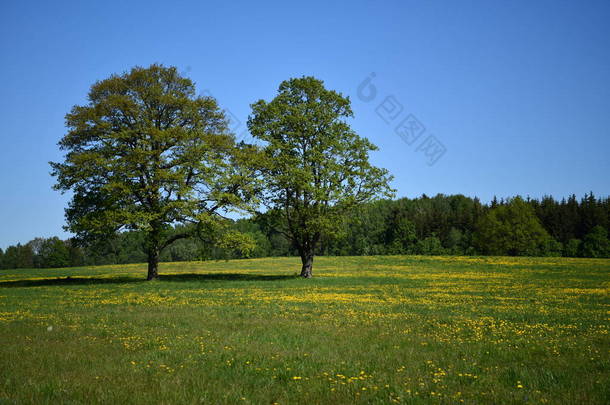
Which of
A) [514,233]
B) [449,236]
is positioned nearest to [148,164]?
[514,233]

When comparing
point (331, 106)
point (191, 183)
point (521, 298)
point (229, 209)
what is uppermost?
point (331, 106)

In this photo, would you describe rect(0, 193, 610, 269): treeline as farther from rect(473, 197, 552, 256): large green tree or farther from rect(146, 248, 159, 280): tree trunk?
rect(146, 248, 159, 280): tree trunk

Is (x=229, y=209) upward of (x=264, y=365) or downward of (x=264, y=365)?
upward

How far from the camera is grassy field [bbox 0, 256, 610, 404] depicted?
7.57m

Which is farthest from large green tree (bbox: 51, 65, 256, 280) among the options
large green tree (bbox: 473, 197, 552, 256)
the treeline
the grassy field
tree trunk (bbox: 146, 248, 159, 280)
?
large green tree (bbox: 473, 197, 552, 256)

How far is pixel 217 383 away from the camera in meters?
8.06

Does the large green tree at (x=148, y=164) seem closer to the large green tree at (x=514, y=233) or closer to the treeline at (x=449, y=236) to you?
the treeline at (x=449, y=236)

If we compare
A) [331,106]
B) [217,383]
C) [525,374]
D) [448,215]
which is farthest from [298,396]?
[448,215]

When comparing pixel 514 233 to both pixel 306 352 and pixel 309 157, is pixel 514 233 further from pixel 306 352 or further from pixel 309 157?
pixel 306 352

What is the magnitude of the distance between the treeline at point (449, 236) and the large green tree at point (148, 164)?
28424 mm

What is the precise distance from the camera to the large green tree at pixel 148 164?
31.7 m

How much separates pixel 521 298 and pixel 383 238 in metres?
118

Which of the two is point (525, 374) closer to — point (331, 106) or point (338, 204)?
point (338, 204)

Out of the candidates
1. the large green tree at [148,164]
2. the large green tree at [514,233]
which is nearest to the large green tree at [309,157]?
the large green tree at [148,164]
